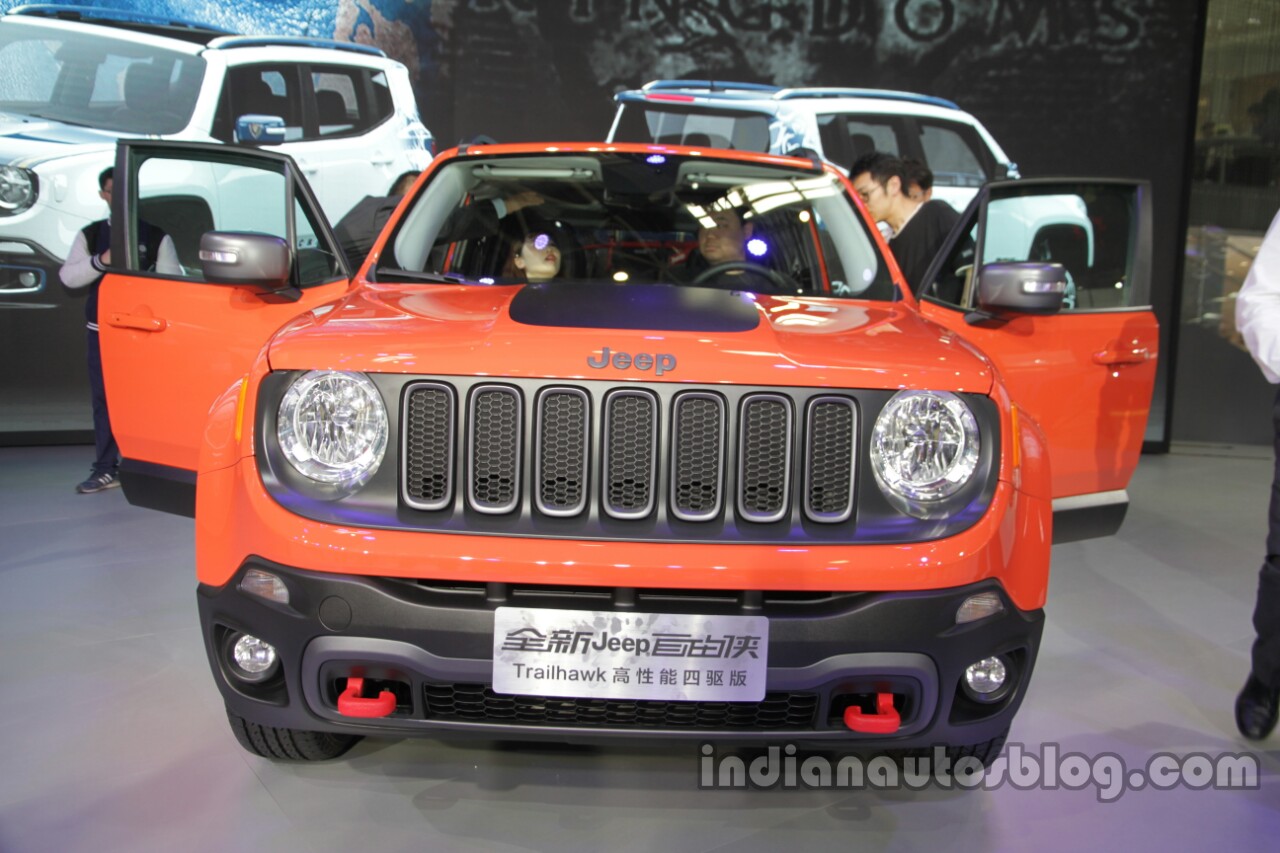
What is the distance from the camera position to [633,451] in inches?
73.9

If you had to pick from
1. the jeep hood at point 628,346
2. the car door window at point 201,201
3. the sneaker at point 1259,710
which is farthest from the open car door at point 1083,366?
the car door window at point 201,201

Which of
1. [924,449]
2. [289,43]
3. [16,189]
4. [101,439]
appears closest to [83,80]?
[16,189]

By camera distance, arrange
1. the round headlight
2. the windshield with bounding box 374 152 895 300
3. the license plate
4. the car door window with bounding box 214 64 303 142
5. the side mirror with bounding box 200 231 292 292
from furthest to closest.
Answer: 1. the car door window with bounding box 214 64 303 142
2. the windshield with bounding box 374 152 895 300
3. the side mirror with bounding box 200 231 292 292
4. the round headlight
5. the license plate

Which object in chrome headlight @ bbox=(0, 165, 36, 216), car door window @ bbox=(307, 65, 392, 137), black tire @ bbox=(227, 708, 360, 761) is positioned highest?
car door window @ bbox=(307, 65, 392, 137)

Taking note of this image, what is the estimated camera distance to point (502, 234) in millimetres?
2938

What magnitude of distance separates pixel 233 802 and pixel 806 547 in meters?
1.42

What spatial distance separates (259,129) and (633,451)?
5344 mm

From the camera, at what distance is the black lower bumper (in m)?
1.78

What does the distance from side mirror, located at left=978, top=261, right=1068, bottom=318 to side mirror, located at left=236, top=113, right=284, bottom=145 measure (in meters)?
5.06

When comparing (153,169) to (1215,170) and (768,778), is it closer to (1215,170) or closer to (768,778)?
(768,778)

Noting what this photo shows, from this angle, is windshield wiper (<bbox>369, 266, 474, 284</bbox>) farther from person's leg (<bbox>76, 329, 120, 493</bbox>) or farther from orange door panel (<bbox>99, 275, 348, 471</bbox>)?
person's leg (<bbox>76, 329, 120, 493</bbox>)

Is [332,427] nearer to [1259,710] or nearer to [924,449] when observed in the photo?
[924,449]

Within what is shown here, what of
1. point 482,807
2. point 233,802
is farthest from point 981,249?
point 233,802

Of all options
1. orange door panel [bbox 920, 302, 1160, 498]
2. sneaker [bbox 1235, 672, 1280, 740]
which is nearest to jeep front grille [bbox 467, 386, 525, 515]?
orange door panel [bbox 920, 302, 1160, 498]
